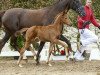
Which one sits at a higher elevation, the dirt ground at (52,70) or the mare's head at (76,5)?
the mare's head at (76,5)

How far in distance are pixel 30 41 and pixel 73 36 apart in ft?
16.1

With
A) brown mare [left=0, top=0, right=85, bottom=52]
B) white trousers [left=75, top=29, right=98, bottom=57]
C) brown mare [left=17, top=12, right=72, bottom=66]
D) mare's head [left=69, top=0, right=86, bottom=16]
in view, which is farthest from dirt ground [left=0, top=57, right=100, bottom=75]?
mare's head [left=69, top=0, right=86, bottom=16]

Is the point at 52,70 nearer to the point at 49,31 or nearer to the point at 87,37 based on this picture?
the point at 49,31

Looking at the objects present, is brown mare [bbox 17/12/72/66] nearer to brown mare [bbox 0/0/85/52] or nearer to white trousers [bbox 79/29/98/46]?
brown mare [bbox 0/0/85/52]

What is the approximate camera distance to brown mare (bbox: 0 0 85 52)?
40.6 feet

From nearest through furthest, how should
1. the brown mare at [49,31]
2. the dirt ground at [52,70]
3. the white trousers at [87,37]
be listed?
the dirt ground at [52,70]
the brown mare at [49,31]
the white trousers at [87,37]

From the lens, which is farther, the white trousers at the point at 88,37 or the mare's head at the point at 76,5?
the white trousers at the point at 88,37

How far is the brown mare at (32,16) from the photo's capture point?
A: 12375 millimetres

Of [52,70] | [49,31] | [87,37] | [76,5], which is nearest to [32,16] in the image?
[49,31]

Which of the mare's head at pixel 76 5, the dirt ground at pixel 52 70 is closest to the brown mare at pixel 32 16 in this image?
the mare's head at pixel 76 5

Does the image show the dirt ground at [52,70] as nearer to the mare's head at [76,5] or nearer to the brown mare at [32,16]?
the brown mare at [32,16]

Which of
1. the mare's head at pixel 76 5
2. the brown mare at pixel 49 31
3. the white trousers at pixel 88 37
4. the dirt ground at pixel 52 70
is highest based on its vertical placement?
the mare's head at pixel 76 5

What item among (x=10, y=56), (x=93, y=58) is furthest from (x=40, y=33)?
(x=10, y=56)

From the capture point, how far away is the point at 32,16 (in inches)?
498
